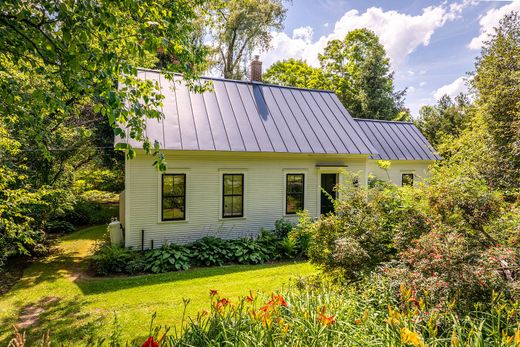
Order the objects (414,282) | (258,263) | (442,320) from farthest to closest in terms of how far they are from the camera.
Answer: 1. (258,263)
2. (414,282)
3. (442,320)

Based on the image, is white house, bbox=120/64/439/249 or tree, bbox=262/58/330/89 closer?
white house, bbox=120/64/439/249

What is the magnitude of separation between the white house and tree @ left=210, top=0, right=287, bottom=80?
531 inches

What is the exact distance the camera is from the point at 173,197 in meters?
10.1

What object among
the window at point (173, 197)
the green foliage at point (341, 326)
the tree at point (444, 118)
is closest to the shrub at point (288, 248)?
the window at point (173, 197)

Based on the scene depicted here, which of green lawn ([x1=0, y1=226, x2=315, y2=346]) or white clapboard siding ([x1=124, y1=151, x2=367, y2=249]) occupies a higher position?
white clapboard siding ([x1=124, y1=151, x2=367, y2=249])

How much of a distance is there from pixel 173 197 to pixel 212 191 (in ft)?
4.51

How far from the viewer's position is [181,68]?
4992 millimetres

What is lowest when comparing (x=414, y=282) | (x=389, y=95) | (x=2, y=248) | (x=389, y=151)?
(x=2, y=248)

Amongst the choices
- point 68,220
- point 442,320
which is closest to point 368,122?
point 442,320

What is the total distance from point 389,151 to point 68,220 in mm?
17598

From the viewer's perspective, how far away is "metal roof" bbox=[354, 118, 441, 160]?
1680cm

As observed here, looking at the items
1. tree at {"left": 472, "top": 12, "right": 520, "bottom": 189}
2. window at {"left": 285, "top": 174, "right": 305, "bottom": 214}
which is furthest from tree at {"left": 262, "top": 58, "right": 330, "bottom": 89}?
window at {"left": 285, "top": 174, "right": 305, "bottom": 214}

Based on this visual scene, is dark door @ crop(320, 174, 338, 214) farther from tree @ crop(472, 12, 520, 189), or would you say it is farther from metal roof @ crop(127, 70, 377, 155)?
tree @ crop(472, 12, 520, 189)

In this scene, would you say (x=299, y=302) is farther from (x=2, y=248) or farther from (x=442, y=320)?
(x=2, y=248)
